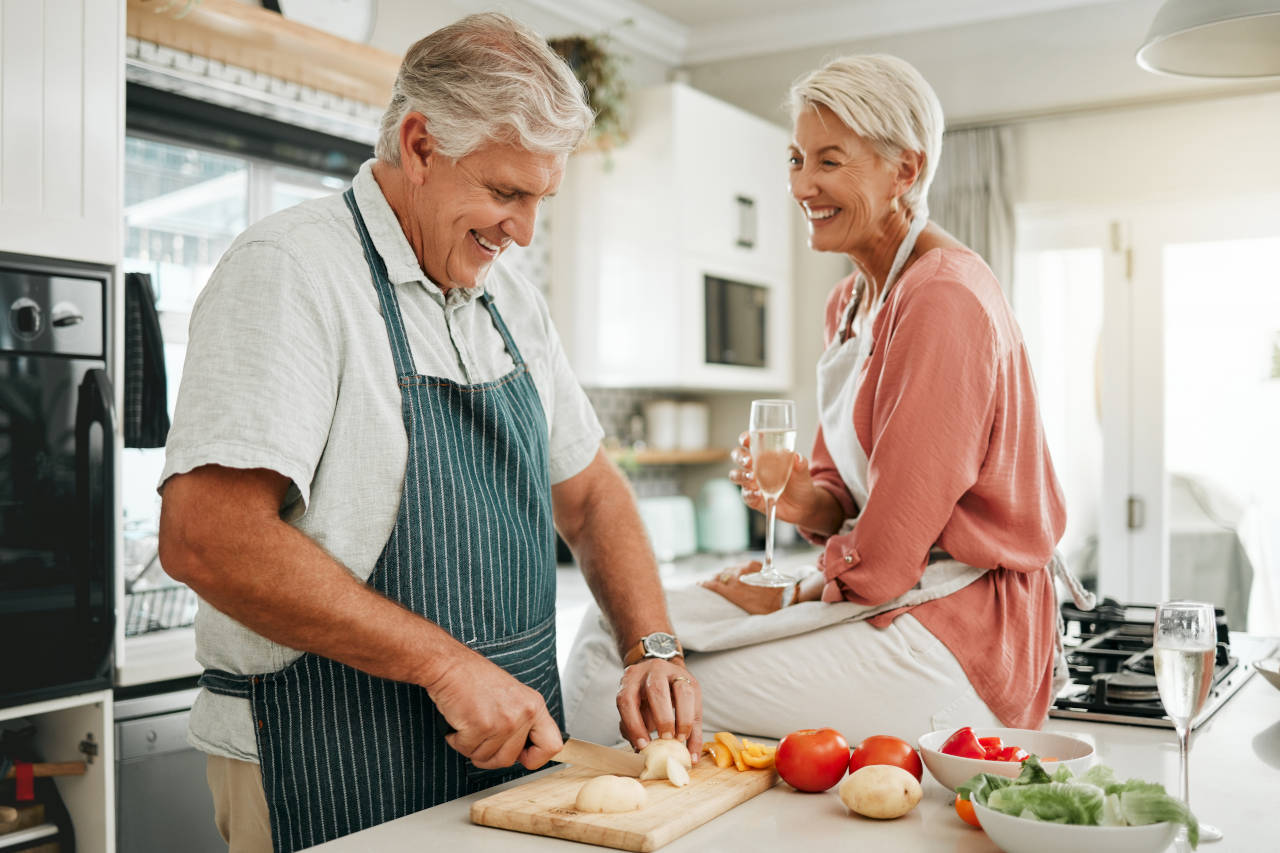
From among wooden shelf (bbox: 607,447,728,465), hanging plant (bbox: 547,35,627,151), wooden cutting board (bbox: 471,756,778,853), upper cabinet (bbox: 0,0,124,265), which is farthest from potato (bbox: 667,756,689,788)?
hanging plant (bbox: 547,35,627,151)

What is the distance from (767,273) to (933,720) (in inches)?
145

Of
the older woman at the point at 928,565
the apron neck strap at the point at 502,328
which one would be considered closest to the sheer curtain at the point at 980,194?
the older woman at the point at 928,565

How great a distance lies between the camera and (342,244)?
1302 millimetres

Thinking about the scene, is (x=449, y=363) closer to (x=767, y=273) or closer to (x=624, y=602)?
(x=624, y=602)

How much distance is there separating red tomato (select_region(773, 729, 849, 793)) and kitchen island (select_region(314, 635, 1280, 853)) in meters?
0.02

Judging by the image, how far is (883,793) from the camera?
1071mm

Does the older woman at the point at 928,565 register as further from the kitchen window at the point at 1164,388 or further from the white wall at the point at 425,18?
the kitchen window at the point at 1164,388

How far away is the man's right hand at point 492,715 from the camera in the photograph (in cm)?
117

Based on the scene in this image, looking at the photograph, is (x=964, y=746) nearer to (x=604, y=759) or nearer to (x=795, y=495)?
(x=604, y=759)

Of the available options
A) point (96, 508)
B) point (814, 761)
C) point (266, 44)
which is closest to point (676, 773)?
point (814, 761)

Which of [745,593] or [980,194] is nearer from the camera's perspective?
[745,593]

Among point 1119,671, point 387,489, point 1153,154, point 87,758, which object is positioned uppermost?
point 1153,154

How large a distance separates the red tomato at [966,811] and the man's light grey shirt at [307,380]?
646 millimetres

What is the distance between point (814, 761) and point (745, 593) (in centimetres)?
58
